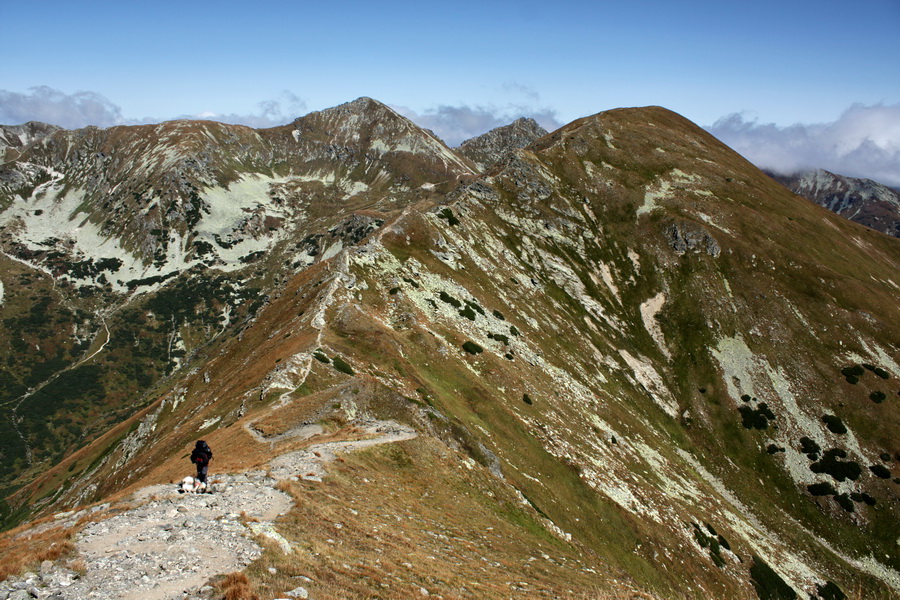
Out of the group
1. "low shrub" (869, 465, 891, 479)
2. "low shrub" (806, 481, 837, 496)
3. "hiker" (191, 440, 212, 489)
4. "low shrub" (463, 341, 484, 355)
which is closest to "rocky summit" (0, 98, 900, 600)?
"low shrub" (869, 465, 891, 479)

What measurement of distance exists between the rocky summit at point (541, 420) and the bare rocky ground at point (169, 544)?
0.35ft

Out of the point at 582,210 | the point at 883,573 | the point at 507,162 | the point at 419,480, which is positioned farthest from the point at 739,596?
the point at 507,162

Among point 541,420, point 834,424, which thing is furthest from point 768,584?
point 834,424

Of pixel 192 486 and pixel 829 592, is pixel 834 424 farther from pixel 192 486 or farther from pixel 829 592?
pixel 192 486

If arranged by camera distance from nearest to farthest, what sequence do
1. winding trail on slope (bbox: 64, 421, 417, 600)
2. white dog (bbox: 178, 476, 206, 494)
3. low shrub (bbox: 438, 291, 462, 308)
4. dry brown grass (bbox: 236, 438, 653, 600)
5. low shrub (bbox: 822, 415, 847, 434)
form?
winding trail on slope (bbox: 64, 421, 417, 600), dry brown grass (bbox: 236, 438, 653, 600), white dog (bbox: 178, 476, 206, 494), low shrub (bbox: 438, 291, 462, 308), low shrub (bbox: 822, 415, 847, 434)

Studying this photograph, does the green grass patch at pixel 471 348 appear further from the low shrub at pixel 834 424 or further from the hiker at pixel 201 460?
the low shrub at pixel 834 424

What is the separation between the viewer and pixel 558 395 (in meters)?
67.9

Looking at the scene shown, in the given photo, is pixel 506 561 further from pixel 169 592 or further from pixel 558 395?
pixel 558 395

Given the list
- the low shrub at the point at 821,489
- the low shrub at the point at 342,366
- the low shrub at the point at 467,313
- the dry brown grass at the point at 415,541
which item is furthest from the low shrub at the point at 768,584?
the low shrub at the point at 342,366

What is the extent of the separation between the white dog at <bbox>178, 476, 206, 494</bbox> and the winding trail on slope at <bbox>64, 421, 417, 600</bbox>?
0.49 meters

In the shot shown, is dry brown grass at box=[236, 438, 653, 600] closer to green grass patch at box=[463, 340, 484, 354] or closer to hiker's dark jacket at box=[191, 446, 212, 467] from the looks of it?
hiker's dark jacket at box=[191, 446, 212, 467]

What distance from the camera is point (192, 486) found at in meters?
20.1

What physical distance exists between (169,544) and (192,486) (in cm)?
572

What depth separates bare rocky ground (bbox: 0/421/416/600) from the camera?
12.0m
